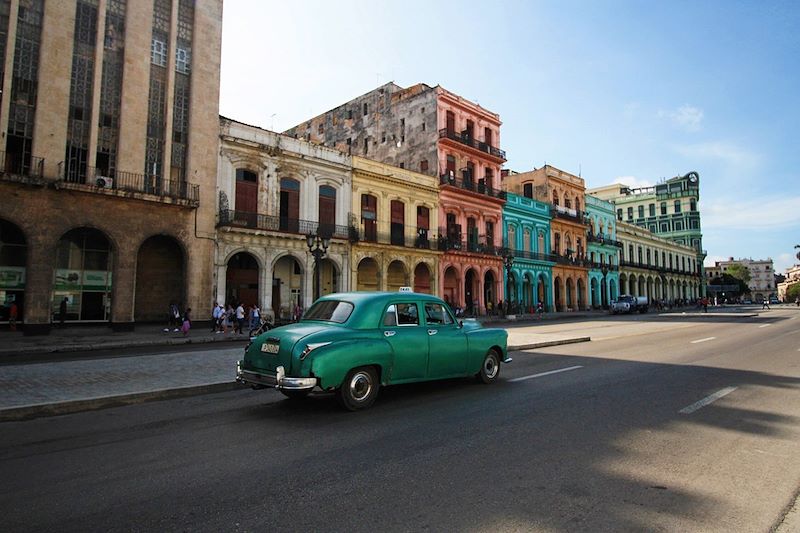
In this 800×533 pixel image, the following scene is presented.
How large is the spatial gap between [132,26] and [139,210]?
8.95m

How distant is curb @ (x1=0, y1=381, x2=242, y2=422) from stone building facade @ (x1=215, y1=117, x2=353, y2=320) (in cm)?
1654

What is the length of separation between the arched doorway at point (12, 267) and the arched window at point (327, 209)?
1432 centimetres

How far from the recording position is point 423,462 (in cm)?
415

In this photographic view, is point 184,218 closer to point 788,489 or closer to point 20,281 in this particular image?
point 20,281

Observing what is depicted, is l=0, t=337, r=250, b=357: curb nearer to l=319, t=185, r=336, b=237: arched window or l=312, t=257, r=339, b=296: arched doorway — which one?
l=312, t=257, r=339, b=296: arched doorway

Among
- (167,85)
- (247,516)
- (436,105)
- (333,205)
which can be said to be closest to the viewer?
(247,516)

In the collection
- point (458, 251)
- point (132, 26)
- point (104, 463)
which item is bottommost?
point (104, 463)

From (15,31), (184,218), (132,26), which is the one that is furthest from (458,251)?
(15,31)

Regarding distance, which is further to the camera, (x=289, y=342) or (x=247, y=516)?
(x=289, y=342)

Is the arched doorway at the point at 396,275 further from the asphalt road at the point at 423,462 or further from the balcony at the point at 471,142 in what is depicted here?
the asphalt road at the point at 423,462

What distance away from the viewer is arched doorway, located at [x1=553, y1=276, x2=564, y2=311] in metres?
46.9

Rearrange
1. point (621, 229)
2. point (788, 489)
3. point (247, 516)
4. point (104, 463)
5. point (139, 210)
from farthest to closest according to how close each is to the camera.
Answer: point (621, 229)
point (139, 210)
point (104, 463)
point (788, 489)
point (247, 516)

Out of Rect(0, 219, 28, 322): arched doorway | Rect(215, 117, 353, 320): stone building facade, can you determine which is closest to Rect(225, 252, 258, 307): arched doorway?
Rect(215, 117, 353, 320): stone building facade

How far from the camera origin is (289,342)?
19.1 ft
